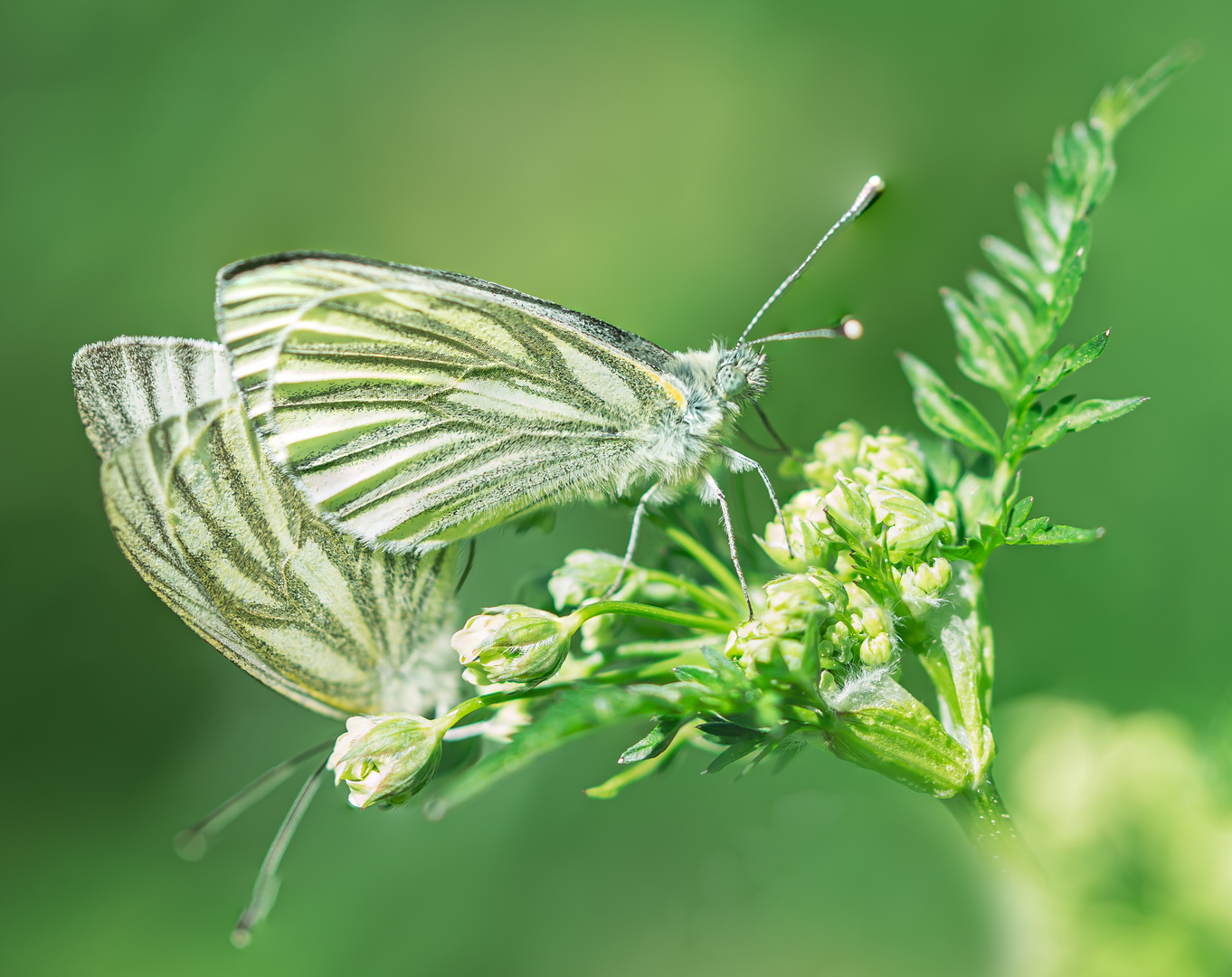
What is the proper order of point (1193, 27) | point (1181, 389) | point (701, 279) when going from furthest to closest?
point (701, 279) < point (1193, 27) < point (1181, 389)

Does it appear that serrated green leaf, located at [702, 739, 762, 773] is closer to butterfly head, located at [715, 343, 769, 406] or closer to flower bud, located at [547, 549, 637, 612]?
flower bud, located at [547, 549, 637, 612]

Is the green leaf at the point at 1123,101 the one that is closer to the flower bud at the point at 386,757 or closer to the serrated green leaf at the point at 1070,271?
the serrated green leaf at the point at 1070,271

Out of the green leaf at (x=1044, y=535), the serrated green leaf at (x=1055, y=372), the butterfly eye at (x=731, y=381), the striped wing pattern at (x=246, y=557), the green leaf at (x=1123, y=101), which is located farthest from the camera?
the butterfly eye at (x=731, y=381)

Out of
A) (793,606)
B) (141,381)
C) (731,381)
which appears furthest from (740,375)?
A: (141,381)

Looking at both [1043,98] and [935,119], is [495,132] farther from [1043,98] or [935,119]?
[1043,98]

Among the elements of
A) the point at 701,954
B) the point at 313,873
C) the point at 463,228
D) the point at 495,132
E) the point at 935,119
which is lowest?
the point at 313,873

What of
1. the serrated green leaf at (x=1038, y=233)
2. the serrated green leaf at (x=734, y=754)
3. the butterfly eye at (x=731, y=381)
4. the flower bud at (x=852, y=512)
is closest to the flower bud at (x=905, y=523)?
the flower bud at (x=852, y=512)

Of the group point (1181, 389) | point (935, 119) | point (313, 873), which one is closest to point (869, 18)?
point (935, 119)

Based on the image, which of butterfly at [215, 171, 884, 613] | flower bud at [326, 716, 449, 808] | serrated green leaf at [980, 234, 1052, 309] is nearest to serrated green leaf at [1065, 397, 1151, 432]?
serrated green leaf at [980, 234, 1052, 309]
